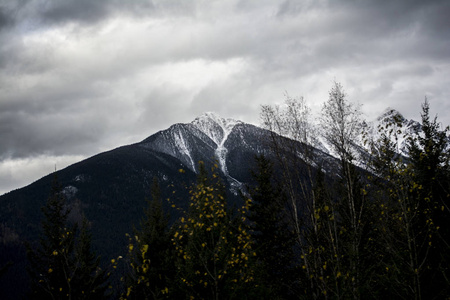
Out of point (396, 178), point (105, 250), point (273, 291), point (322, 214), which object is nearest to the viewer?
point (396, 178)

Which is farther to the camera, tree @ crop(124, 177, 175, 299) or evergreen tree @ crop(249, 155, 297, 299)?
evergreen tree @ crop(249, 155, 297, 299)

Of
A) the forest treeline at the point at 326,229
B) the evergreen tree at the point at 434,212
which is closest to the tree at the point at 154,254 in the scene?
the forest treeline at the point at 326,229

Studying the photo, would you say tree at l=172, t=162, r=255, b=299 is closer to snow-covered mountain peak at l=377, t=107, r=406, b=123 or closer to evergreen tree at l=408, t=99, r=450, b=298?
snow-covered mountain peak at l=377, t=107, r=406, b=123

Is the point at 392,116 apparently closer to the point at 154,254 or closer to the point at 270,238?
the point at 270,238

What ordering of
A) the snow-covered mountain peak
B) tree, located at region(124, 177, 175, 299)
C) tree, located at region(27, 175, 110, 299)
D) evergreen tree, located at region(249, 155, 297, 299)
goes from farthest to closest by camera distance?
evergreen tree, located at region(249, 155, 297, 299) → tree, located at region(124, 177, 175, 299) → tree, located at region(27, 175, 110, 299) → the snow-covered mountain peak

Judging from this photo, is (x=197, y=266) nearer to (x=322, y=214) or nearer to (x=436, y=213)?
(x=322, y=214)

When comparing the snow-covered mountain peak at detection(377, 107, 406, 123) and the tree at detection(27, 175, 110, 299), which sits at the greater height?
the snow-covered mountain peak at detection(377, 107, 406, 123)

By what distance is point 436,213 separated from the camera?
15.0 meters

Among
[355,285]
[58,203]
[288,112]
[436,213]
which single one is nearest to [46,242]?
[58,203]

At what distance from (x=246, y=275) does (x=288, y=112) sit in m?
7.53

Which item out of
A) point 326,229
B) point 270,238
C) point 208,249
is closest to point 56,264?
point 208,249

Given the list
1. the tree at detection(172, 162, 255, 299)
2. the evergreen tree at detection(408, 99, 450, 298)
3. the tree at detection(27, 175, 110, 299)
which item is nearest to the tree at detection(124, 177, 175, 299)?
the tree at detection(27, 175, 110, 299)

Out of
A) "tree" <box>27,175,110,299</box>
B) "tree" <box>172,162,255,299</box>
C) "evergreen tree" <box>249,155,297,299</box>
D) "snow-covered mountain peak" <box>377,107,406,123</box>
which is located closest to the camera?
"snow-covered mountain peak" <box>377,107,406,123</box>

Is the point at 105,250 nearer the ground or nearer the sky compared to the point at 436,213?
nearer the ground
